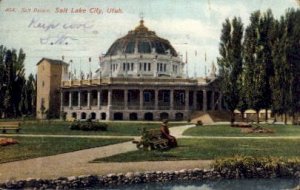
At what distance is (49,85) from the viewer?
261 inches

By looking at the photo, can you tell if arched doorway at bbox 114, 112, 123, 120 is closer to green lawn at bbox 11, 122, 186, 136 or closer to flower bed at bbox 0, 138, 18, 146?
green lawn at bbox 11, 122, 186, 136

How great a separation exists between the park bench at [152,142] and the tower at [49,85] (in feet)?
3.27

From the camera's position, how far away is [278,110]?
6449mm

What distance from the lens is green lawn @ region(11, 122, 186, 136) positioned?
6016mm

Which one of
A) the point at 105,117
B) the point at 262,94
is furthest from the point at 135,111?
the point at 262,94

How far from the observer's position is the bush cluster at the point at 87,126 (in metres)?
6.40

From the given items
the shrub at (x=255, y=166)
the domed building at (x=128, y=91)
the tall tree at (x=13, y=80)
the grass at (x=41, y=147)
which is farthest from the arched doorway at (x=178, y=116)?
the tall tree at (x=13, y=80)

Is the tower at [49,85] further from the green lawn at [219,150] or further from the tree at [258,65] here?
the tree at [258,65]

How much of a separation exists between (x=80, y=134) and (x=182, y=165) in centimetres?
131

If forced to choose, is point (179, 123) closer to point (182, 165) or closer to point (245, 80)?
point (245, 80)

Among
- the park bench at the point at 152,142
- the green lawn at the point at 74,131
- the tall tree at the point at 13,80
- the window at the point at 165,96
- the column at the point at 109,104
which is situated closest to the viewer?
the tall tree at the point at 13,80

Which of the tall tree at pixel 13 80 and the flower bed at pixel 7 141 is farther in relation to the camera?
the tall tree at pixel 13 80

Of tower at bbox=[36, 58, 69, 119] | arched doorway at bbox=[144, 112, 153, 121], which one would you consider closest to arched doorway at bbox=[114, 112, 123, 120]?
arched doorway at bbox=[144, 112, 153, 121]

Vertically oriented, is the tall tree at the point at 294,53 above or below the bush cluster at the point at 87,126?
above
